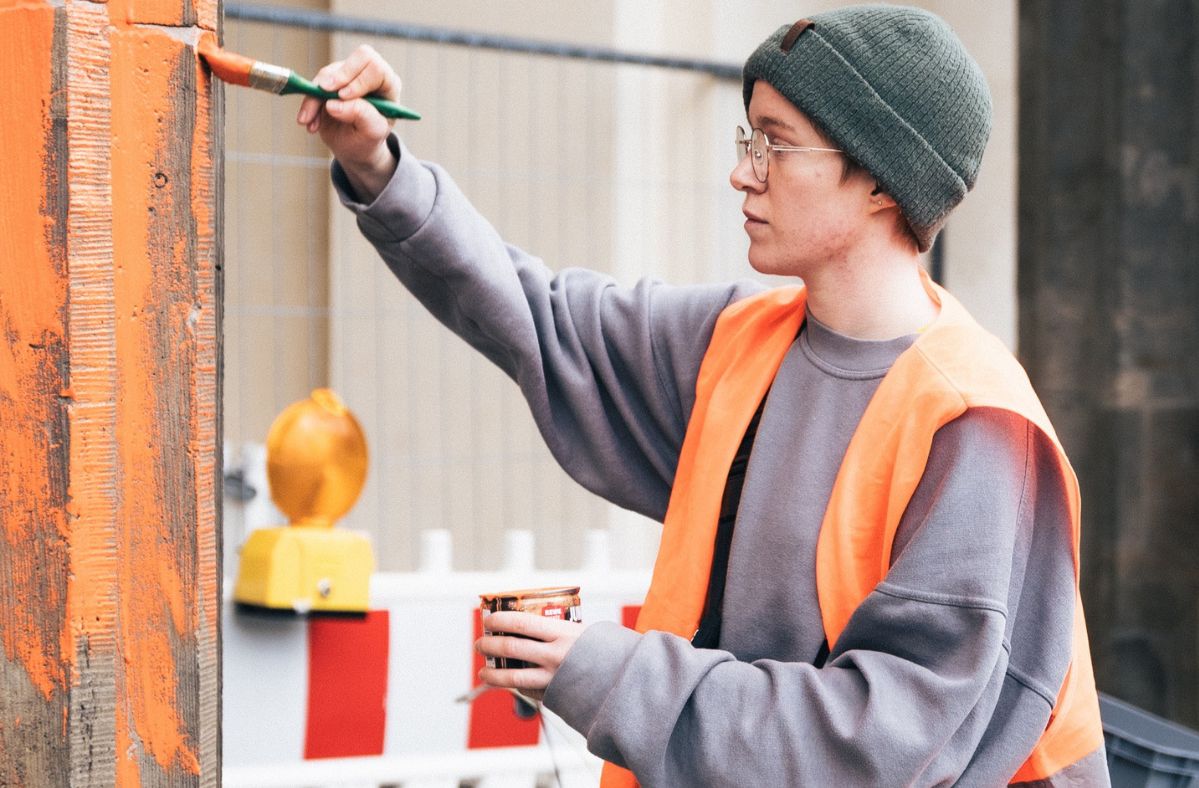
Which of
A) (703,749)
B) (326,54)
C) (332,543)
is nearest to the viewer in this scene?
(703,749)

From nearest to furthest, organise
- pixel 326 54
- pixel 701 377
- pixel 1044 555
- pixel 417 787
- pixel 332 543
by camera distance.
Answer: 1. pixel 1044 555
2. pixel 701 377
3. pixel 417 787
4. pixel 332 543
5. pixel 326 54

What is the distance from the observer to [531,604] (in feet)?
5.61

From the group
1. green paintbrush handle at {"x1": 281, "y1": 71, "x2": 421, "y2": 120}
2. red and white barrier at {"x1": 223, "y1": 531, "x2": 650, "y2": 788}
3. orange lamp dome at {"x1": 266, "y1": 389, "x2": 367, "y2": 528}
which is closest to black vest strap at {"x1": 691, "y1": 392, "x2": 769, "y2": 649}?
green paintbrush handle at {"x1": 281, "y1": 71, "x2": 421, "y2": 120}

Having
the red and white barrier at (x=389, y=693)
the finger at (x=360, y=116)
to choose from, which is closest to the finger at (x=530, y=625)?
the finger at (x=360, y=116)

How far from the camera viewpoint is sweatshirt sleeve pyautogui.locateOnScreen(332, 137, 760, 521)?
81.9 inches

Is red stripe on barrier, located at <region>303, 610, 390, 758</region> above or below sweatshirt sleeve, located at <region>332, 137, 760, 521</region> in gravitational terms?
below

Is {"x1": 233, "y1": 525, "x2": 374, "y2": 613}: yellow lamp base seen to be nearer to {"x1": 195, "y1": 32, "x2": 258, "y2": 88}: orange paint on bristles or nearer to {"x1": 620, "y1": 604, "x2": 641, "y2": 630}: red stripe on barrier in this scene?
{"x1": 620, "y1": 604, "x2": 641, "y2": 630}: red stripe on barrier

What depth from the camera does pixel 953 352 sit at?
178 centimetres

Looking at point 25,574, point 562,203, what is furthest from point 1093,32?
point 25,574

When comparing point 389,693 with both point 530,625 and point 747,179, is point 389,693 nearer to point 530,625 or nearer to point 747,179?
point 530,625

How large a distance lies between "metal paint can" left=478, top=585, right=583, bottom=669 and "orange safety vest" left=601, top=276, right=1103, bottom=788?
22 centimetres

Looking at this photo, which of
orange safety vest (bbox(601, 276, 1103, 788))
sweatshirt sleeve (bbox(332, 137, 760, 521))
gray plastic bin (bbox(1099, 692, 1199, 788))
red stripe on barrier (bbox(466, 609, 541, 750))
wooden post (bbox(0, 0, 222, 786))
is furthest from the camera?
red stripe on barrier (bbox(466, 609, 541, 750))

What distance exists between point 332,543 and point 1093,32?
10.6 ft

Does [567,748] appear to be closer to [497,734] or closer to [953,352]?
[497,734]
